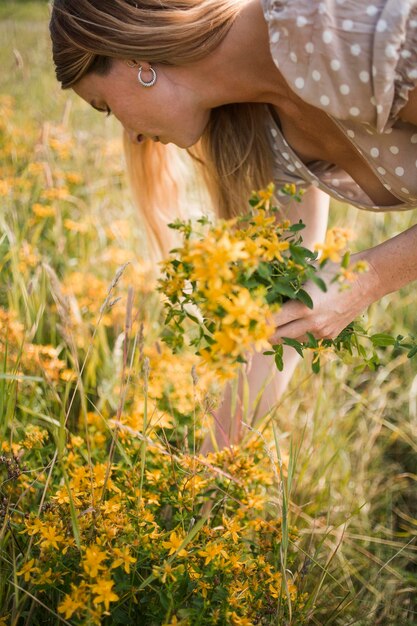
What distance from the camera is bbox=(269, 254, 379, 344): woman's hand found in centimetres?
115

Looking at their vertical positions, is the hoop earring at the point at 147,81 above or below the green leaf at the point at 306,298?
above

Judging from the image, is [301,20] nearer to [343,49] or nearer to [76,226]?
[343,49]

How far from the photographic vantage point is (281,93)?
5.13 feet

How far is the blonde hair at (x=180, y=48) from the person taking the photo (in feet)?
4.58

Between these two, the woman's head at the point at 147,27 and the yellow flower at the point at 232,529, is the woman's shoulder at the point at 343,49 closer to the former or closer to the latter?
the woman's head at the point at 147,27

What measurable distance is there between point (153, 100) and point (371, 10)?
1.70ft


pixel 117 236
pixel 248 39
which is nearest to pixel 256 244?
pixel 248 39

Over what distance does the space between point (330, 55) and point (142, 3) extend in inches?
16.9

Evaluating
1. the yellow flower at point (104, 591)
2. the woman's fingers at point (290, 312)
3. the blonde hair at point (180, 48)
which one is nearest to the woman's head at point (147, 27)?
the blonde hair at point (180, 48)

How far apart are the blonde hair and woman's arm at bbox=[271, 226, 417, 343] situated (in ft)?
1.91

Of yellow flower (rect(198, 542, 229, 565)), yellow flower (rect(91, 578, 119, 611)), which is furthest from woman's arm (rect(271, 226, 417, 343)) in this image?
yellow flower (rect(91, 578, 119, 611))

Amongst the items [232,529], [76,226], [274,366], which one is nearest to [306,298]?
[232,529]

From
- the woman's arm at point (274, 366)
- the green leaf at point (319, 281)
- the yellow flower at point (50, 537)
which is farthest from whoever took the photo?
the woman's arm at point (274, 366)

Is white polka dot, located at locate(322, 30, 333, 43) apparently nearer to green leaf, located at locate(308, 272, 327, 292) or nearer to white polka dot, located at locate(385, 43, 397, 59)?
white polka dot, located at locate(385, 43, 397, 59)
